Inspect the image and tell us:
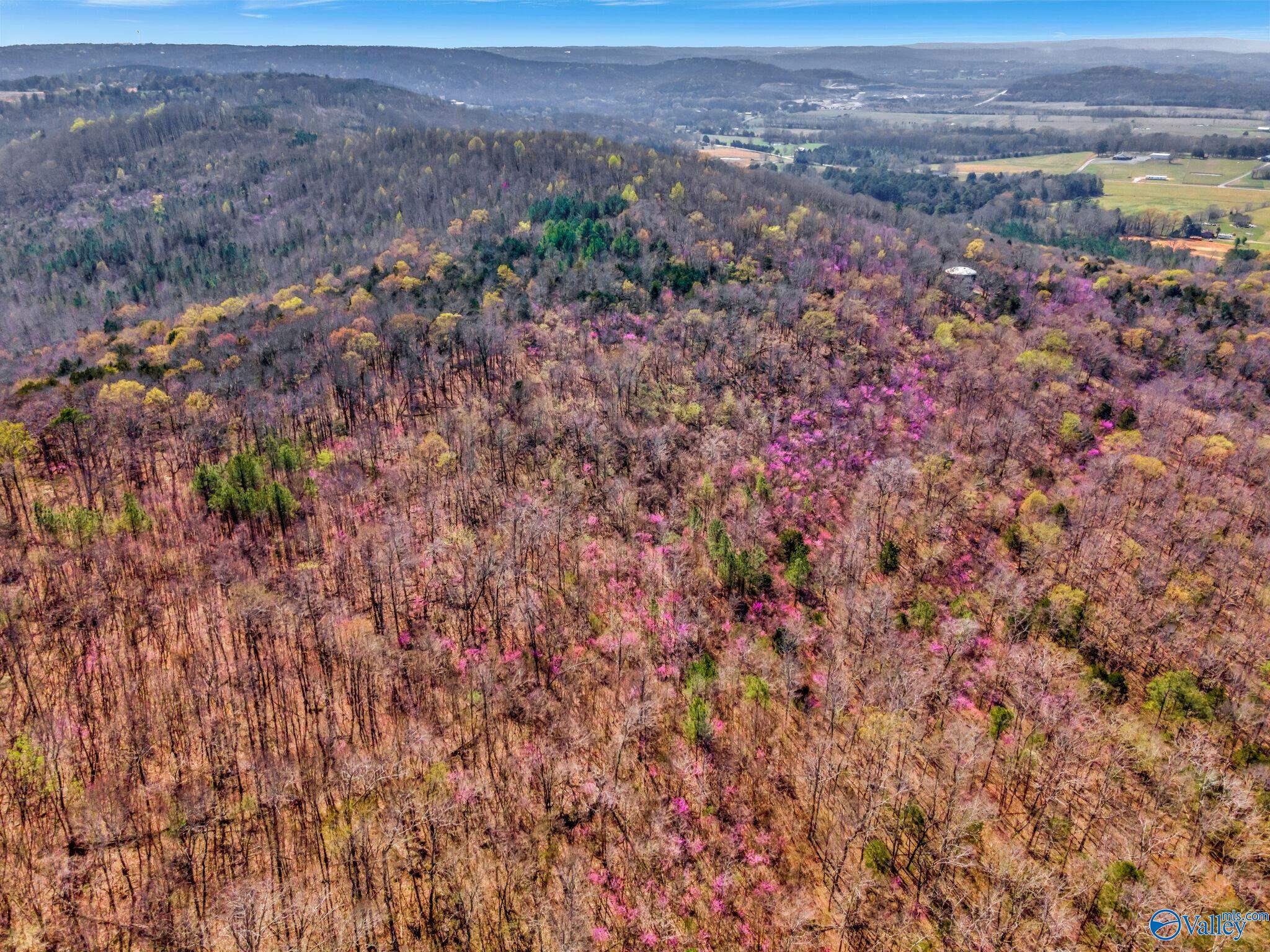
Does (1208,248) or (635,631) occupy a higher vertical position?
(1208,248)

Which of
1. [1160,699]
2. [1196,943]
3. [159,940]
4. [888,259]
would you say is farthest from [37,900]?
[888,259]

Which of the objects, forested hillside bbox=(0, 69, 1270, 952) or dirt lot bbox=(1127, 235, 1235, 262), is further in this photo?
dirt lot bbox=(1127, 235, 1235, 262)

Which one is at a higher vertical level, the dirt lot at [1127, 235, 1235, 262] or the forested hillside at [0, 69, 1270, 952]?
the dirt lot at [1127, 235, 1235, 262]

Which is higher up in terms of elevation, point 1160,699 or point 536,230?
point 536,230

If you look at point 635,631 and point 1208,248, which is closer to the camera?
point 635,631

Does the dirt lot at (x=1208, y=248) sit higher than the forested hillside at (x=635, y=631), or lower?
higher

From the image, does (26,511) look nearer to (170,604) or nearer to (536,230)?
(170,604)

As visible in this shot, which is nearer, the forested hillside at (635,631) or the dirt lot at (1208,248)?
the forested hillside at (635,631)

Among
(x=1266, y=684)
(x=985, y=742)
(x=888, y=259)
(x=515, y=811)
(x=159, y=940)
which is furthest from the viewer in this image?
(x=888, y=259)
